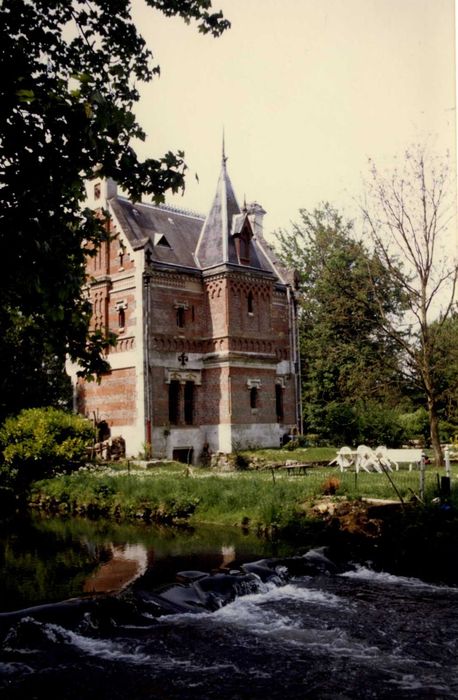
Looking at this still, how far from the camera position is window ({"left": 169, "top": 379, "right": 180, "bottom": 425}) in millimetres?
31422

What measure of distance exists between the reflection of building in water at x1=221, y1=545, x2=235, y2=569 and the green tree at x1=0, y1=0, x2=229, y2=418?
5.07m

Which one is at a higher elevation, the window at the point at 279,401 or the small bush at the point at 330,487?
the window at the point at 279,401

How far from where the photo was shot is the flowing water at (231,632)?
297 inches

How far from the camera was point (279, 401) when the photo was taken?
35.7 m

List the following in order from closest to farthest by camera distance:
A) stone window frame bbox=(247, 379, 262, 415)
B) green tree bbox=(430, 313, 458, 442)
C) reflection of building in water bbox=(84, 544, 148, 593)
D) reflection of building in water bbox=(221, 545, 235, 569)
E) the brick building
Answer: reflection of building in water bbox=(84, 544, 148, 593) → reflection of building in water bbox=(221, 545, 235, 569) → green tree bbox=(430, 313, 458, 442) → the brick building → stone window frame bbox=(247, 379, 262, 415)

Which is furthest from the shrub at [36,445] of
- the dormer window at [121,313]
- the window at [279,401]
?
the window at [279,401]

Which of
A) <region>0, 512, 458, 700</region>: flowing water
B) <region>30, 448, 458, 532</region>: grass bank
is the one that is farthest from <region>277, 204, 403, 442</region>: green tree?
<region>0, 512, 458, 700</region>: flowing water

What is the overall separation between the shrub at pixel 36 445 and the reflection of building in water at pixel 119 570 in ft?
27.5

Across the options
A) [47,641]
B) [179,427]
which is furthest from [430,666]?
[179,427]

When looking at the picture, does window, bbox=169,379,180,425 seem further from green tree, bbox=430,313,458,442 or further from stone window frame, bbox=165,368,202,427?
green tree, bbox=430,313,458,442

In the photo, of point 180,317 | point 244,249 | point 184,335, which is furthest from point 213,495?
point 244,249

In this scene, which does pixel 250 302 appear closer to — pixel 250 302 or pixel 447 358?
pixel 250 302

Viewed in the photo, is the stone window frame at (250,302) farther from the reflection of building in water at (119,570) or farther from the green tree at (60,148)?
the green tree at (60,148)

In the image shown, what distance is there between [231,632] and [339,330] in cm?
3202
